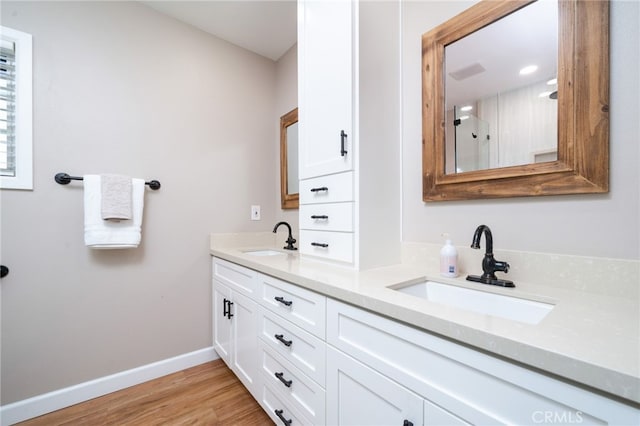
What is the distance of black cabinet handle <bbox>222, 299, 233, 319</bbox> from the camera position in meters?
1.65

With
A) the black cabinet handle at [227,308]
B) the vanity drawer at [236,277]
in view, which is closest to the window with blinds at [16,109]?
the vanity drawer at [236,277]

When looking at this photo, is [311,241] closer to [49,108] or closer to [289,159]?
[289,159]

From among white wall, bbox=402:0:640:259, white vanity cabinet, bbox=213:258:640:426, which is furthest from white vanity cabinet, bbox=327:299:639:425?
white wall, bbox=402:0:640:259

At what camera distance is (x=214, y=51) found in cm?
204

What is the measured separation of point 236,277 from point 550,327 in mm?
1465

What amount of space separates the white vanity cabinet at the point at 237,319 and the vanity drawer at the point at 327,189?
514mm

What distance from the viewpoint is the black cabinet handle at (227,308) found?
1648 millimetres

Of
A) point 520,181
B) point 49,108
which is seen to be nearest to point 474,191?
point 520,181

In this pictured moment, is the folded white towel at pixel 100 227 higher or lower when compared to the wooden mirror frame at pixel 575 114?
lower

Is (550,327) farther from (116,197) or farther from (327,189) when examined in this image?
(116,197)

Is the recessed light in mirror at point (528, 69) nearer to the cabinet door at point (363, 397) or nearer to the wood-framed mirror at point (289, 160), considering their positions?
the cabinet door at point (363, 397)

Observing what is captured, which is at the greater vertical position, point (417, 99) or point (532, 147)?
point (417, 99)

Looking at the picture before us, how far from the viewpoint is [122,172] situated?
167 centimetres

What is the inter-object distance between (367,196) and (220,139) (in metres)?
1.45
